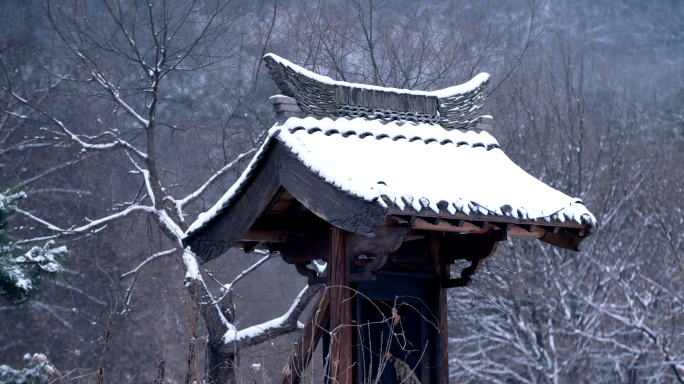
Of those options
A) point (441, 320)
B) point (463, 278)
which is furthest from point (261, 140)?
point (441, 320)

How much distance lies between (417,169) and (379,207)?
2.74ft

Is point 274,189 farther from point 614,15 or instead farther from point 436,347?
point 614,15

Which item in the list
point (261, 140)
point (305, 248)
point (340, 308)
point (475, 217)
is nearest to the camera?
point (475, 217)

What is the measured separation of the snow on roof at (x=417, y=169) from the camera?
331cm

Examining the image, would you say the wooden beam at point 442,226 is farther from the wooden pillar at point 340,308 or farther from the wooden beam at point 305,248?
the wooden beam at point 305,248

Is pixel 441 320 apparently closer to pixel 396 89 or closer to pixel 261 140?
pixel 396 89

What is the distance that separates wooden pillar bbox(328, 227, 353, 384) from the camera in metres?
3.60

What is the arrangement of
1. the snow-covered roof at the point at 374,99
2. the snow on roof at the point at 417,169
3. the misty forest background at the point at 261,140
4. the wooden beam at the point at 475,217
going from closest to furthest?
the wooden beam at the point at 475,217
the snow on roof at the point at 417,169
the snow-covered roof at the point at 374,99
the misty forest background at the point at 261,140

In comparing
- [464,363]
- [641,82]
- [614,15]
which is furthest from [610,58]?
[464,363]

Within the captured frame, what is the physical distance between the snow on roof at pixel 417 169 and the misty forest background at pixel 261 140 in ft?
10.9

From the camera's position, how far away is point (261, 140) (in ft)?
27.1

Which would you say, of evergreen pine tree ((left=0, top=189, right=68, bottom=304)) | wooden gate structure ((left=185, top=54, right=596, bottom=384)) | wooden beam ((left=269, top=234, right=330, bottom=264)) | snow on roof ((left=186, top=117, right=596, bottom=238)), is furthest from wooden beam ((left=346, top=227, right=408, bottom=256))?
evergreen pine tree ((left=0, top=189, right=68, bottom=304))

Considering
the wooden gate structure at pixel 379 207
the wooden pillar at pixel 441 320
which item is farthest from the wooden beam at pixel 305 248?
the wooden pillar at pixel 441 320

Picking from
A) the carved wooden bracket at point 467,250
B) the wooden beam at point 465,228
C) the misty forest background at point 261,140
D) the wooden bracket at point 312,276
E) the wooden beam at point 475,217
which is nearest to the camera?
the wooden beam at point 475,217
